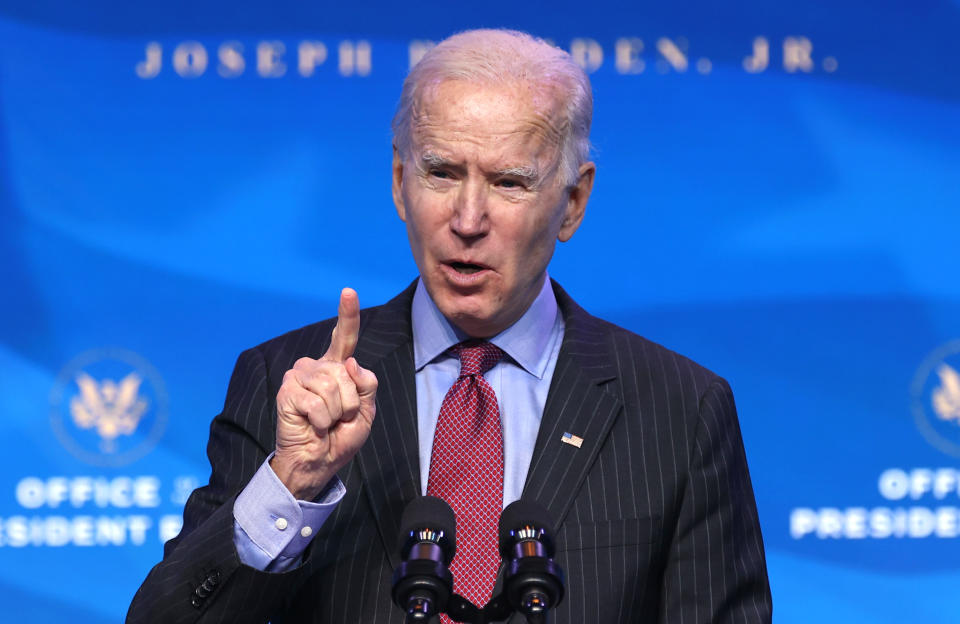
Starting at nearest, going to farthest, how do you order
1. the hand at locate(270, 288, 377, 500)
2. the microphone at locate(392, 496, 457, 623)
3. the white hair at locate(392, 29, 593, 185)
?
the microphone at locate(392, 496, 457, 623) → the hand at locate(270, 288, 377, 500) → the white hair at locate(392, 29, 593, 185)

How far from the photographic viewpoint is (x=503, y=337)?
2137mm

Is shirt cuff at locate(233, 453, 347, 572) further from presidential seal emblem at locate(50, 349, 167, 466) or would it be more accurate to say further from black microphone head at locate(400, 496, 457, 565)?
presidential seal emblem at locate(50, 349, 167, 466)

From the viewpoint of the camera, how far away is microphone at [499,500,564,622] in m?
1.34

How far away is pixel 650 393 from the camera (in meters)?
2.16

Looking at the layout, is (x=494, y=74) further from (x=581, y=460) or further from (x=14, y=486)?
(x=14, y=486)

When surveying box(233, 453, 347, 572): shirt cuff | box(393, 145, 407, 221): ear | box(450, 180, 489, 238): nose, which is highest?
box(393, 145, 407, 221): ear

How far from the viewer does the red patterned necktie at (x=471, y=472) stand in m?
1.95

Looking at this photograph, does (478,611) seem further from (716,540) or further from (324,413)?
(716,540)

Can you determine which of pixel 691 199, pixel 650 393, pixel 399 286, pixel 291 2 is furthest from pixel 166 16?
pixel 650 393

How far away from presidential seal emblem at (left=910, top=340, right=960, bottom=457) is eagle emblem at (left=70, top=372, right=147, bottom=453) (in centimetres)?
220

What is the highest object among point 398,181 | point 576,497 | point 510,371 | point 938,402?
point 938,402

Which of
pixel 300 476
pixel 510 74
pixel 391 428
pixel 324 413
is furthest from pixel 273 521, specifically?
pixel 510 74

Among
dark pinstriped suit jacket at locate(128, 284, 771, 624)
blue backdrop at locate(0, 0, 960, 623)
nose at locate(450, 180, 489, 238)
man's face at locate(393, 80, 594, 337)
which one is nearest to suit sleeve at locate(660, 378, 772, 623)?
dark pinstriped suit jacket at locate(128, 284, 771, 624)

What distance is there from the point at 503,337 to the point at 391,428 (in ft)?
0.86
